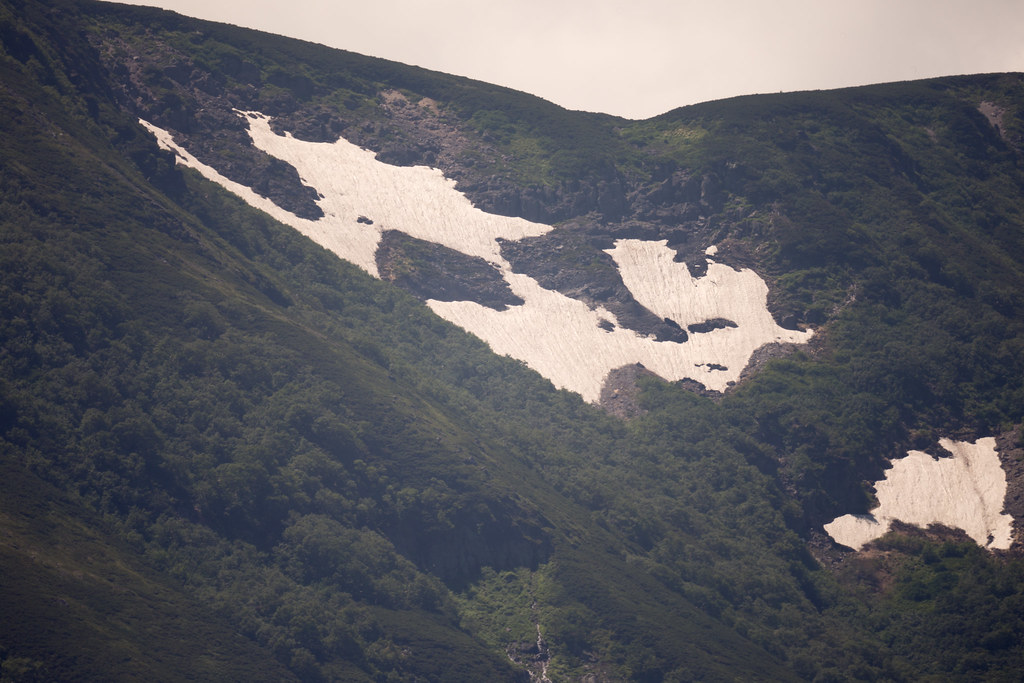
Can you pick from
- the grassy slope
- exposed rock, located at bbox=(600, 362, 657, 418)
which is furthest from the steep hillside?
exposed rock, located at bbox=(600, 362, 657, 418)

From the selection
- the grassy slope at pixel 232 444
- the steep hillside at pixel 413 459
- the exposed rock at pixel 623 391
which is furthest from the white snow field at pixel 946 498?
the exposed rock at pixel 623 391

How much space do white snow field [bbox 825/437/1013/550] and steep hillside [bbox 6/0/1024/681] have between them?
127cm

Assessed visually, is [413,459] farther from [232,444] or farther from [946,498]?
[946,498]

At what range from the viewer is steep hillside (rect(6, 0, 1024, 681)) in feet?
399

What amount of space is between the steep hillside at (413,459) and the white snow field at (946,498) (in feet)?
4.17

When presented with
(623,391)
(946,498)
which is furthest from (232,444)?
(946,498)

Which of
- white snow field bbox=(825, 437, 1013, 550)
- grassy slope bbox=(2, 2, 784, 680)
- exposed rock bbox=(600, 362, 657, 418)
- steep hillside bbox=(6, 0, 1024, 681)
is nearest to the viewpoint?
steep hillside bbox=(6, 0, 1024, 681)

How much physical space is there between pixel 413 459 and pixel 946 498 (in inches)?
2819

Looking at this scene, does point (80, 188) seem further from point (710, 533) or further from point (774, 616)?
point (774, 616)

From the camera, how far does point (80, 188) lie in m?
160

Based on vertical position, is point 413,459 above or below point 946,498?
below

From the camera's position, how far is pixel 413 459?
150 metres

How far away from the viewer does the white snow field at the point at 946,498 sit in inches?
5994

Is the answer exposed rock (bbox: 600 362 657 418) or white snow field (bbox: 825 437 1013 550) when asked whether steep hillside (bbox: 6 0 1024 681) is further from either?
white snow field (bbox: 825 437 1013 550)
